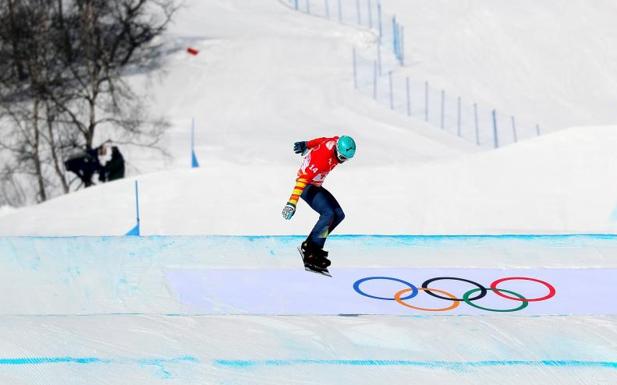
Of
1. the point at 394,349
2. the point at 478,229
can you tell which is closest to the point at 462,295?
the point at 394,349

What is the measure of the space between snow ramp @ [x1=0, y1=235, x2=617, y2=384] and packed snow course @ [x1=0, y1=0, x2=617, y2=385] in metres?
0.02

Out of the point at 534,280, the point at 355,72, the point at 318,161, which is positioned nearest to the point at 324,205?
the point at 318,161

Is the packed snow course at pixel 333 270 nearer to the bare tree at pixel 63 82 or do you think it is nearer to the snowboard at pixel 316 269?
the snowboard at pixel 316 269

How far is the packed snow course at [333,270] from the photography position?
695 cm

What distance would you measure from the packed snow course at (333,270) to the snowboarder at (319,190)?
27 centimetres

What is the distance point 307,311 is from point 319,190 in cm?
120

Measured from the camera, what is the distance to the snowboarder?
794 centimetres

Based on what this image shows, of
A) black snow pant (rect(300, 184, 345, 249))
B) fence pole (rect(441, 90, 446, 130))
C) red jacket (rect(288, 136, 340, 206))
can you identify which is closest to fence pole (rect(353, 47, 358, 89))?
fence pole (rect(441, 90, 446, 130))

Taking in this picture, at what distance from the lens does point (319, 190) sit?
8508 mm

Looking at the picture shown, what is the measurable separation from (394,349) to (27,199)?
73.5 feet

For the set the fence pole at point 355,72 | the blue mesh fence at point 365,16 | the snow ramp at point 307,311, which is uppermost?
the blue mesh fence at point 365,16

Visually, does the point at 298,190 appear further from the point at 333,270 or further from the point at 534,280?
the point at 534,280

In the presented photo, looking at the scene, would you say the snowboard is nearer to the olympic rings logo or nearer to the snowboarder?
the snowboarder

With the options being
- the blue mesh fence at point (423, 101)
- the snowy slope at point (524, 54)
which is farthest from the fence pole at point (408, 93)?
the snowy slope at point (524, 54)
